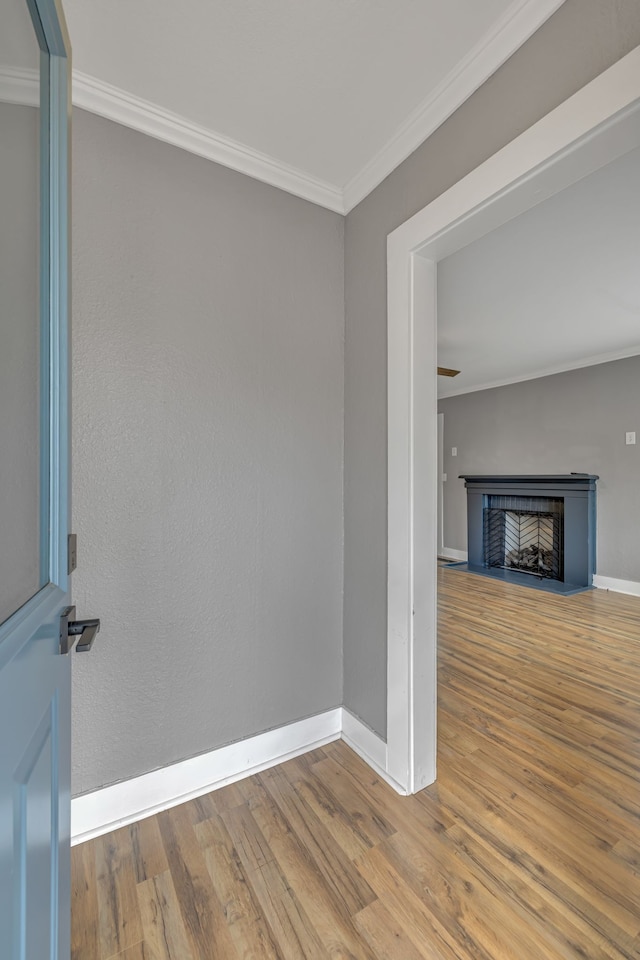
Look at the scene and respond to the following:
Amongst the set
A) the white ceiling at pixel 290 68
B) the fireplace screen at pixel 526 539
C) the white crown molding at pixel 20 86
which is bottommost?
the fireplace screen at pixel 526 539

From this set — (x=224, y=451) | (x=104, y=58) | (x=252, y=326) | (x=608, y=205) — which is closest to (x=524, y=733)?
(x=224, y=451)

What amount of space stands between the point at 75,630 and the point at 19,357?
52 centimetres

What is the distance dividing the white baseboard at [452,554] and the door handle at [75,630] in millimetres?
5964

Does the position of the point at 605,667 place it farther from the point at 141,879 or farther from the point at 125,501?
the point at 125,501

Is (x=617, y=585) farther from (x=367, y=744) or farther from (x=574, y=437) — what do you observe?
(x=367, y=744)

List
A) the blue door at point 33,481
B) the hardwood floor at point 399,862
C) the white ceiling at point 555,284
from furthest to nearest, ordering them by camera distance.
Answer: the white ceiling at point 555,284, the hardwood floor at point 399,862, the blue door at point 33,481

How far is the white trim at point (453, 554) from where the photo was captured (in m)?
6.19

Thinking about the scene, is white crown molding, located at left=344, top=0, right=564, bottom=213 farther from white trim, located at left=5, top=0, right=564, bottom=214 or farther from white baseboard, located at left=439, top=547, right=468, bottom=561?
white baseboard, located at left=439, top=547, right=468, bottom=561

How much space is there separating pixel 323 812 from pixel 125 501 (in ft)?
4.26

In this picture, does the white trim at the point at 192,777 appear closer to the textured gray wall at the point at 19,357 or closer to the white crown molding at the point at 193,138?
the textured gray wall at the point at 19,357

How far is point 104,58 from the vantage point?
1.28 metres

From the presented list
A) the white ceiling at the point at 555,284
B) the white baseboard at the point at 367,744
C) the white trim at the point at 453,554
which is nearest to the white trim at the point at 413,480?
the white baseboard at the point at 367,744

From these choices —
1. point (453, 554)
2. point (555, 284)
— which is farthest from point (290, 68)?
point (453, 554)

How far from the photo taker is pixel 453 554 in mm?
6324
